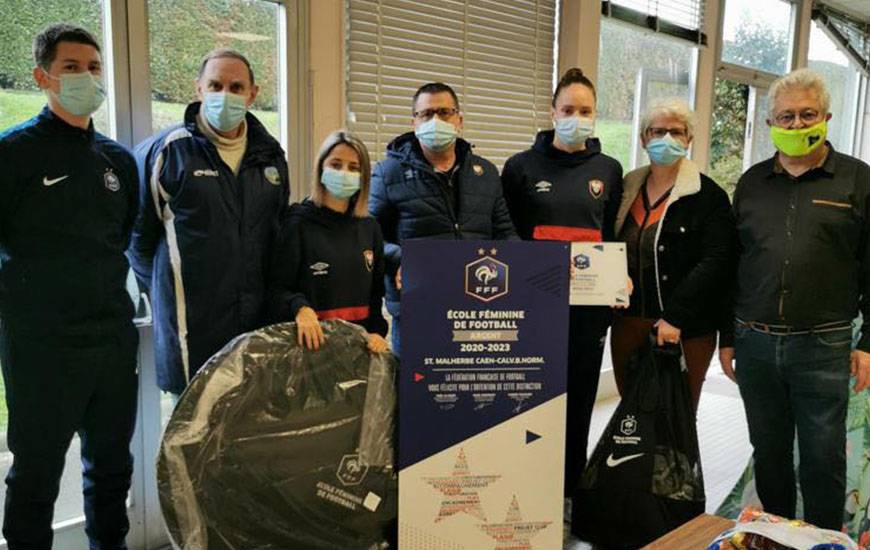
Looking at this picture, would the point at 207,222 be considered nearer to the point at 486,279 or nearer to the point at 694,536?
the point at 486,279

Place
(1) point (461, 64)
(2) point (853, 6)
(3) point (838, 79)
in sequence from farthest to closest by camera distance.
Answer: (3) point (838, 79) → (2) point (853, 6) → (1) point (461, 64)

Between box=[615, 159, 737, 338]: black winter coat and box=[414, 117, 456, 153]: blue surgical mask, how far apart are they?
77cm

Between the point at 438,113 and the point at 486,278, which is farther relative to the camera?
the point at 438,113

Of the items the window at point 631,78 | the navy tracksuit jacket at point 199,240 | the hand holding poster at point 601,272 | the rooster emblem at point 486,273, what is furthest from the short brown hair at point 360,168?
the window at point 631,78

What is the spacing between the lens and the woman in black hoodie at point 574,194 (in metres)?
2.36

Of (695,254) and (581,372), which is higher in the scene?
(695,254)

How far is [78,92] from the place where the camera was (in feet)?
5.81

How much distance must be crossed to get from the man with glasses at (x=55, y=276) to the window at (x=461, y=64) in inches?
49.9

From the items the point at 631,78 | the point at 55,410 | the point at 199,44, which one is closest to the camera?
the point at 55,410

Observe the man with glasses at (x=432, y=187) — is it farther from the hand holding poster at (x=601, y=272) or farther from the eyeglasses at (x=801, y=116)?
the eyeglasses at (x=801, y=116)

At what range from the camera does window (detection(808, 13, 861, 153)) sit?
6.09m

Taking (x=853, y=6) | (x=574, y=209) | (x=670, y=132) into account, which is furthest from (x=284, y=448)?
(x=853, y=6)

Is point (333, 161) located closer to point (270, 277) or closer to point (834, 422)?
point (270, 277)

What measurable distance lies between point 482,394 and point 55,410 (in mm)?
1134
